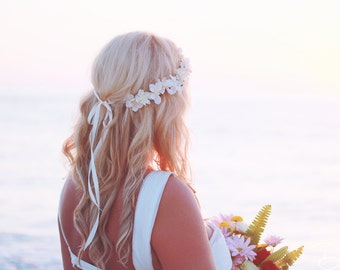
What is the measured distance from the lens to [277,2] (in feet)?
79.2

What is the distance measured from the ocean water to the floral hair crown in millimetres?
393

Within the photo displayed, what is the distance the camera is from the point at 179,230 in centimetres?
221

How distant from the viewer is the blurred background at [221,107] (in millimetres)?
9812

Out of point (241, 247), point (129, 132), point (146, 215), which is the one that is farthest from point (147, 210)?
point (241, 247)

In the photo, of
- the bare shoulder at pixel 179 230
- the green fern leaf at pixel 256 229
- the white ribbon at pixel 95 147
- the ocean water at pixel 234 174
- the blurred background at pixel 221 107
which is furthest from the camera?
the blurred background at pixel 221 107

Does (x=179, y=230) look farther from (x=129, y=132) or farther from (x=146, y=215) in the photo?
(x=129, y=132)

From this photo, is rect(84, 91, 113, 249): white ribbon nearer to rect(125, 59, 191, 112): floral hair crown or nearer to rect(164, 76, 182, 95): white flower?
rect(125, 59, 191, 112): floral hair crown

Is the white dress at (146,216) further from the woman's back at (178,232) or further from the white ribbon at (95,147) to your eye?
the white ribbon at (95,147)

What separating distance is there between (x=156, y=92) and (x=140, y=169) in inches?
9.1

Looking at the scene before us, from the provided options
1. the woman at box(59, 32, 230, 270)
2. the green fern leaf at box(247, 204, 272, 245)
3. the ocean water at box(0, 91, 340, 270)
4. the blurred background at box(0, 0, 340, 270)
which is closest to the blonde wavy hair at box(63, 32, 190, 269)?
the woman at box(59, 32, 230, 270)

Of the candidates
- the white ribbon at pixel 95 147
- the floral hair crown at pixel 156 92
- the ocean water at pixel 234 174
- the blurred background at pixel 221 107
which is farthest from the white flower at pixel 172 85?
the blurred background at pixel 221 107

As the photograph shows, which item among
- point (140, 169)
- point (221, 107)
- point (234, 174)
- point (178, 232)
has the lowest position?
point (221, 107)

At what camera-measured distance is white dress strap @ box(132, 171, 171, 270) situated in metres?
2.22

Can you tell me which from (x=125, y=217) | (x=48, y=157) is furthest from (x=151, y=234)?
(x=48, y=157)
